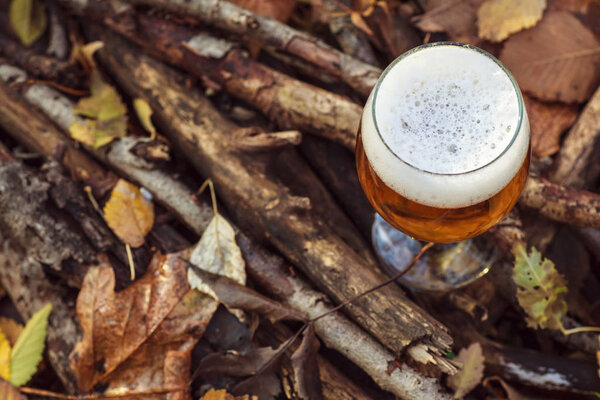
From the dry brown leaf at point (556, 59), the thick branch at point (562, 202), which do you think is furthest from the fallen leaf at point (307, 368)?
the dry brown leaf at point (556, 59)

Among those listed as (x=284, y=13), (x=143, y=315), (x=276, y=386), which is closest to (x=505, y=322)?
(x=276, y=386)

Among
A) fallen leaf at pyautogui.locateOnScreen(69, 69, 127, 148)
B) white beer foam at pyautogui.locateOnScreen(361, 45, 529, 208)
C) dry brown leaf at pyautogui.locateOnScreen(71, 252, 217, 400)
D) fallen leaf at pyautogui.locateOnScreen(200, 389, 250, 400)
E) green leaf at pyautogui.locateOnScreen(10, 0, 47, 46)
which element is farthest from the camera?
green leaf at pyautogui.locateOnScreen(10, 0, 47, 46)

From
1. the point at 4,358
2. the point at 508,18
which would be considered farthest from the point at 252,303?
the point at 508,18

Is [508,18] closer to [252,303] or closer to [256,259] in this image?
[256,259]

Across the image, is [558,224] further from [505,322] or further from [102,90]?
[102,90]

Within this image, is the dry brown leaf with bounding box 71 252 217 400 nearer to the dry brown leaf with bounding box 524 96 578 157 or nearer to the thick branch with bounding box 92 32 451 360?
the thick branch with bounding box 92 32 451 360

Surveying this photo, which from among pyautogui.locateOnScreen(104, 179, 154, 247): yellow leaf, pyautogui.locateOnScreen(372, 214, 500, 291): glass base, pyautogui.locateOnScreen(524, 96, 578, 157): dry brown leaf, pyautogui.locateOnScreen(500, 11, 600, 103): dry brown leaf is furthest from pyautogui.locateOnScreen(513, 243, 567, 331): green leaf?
pyautogui.locateOnScreen(104, 179, 154, 247): yellow leaf
